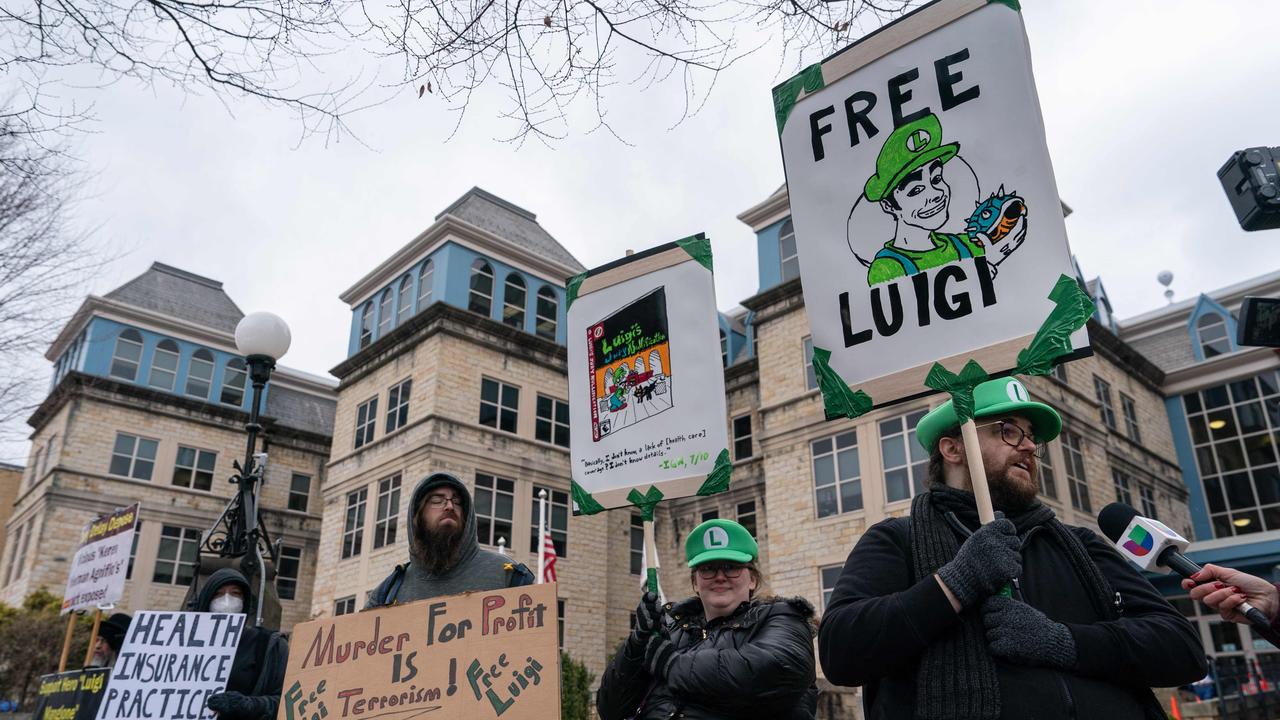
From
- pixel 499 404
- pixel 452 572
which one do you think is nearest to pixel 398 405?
pixel 499 404

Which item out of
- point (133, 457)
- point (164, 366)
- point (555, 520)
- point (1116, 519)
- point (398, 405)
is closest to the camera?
point (1116, 519)

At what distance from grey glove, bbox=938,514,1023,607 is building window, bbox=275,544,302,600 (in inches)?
1234

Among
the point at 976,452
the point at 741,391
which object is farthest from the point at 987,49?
the point at 741,391

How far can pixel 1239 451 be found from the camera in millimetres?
26312

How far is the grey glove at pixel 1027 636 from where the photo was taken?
2201 mm

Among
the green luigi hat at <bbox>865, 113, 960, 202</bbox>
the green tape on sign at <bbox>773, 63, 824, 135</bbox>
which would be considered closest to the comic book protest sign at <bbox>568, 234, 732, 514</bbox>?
the green tape on sign at <bbox>773, 63, 824, 135</bbox>

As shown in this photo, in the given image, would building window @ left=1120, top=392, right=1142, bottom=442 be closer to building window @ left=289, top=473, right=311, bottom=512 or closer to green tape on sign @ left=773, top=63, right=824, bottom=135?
green tape on sign @ left=773, top=63, right=824, bottom=135

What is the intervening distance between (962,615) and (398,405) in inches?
918

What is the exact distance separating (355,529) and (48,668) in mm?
8284

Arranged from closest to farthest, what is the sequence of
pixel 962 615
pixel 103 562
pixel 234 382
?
pixel 962 615, pixel 103 562, pixel 234 382

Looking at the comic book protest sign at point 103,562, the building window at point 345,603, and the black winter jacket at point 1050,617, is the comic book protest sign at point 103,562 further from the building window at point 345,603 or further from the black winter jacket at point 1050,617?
the building window at point 345,603

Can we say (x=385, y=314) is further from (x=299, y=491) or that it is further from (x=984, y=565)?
(x=984, y=565)

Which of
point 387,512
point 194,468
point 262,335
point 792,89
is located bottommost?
point 792,89

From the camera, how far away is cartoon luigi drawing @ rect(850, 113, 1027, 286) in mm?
2957
